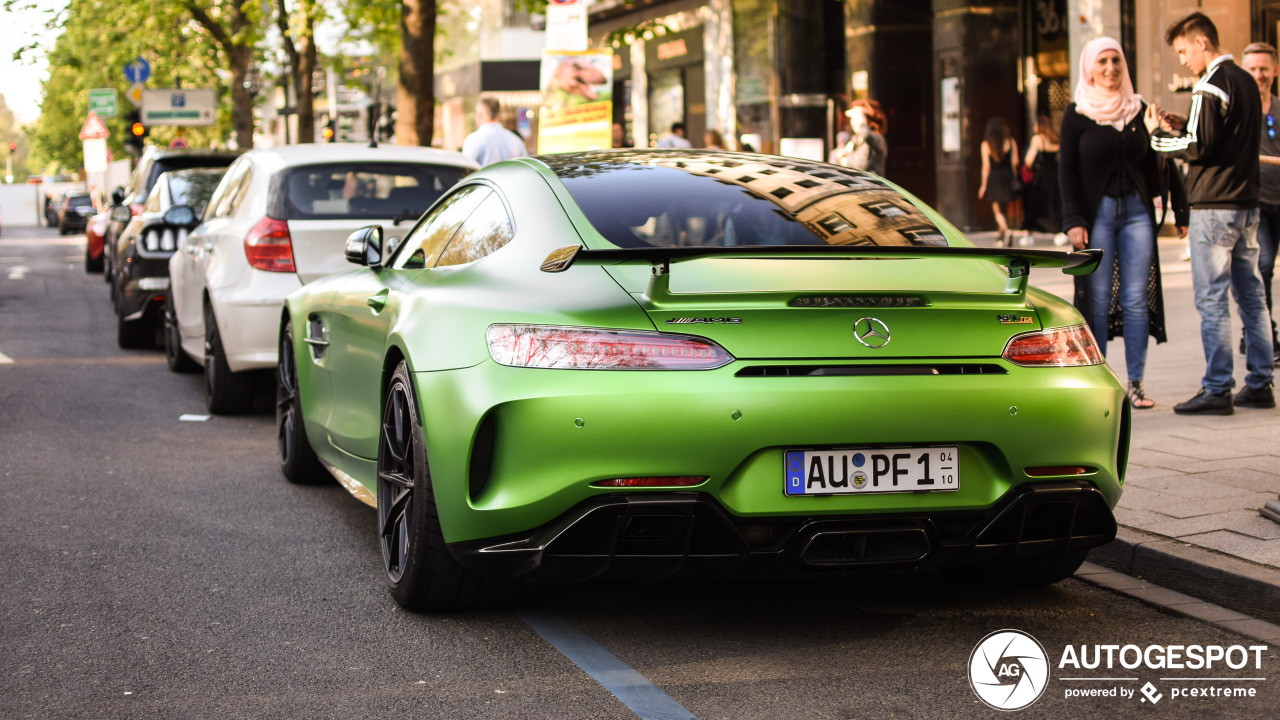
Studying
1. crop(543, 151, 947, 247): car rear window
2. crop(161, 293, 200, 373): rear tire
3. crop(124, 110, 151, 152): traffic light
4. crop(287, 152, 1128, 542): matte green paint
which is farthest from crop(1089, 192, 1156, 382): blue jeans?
crop(124, 110, 151, 152): traffic light

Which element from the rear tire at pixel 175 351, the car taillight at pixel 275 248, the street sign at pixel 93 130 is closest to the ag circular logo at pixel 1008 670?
the car taillight at pixel 275 248

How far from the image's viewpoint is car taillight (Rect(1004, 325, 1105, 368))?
4074 mm

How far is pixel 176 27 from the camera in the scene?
34.5 metres

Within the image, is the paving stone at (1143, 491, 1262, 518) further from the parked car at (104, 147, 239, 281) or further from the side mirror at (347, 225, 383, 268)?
the parked car at (104, 147, 239, 281)

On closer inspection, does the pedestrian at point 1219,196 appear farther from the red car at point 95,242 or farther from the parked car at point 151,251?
the red car at point 95,242

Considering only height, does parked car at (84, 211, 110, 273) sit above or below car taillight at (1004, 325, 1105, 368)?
above

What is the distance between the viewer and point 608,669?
402 centimetres

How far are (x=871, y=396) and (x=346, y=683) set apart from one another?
1.53 meters

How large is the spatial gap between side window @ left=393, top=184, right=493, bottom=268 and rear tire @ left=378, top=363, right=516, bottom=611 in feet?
1.92

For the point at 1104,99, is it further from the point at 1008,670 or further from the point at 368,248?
the point at 1008,670

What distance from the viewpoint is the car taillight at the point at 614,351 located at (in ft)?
12.7

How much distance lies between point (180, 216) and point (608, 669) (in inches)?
272

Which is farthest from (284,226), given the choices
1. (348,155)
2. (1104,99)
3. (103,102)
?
(103,102)

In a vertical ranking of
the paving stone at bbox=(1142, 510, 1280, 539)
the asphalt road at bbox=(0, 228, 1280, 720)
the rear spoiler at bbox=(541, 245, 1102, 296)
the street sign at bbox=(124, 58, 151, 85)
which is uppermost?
the street sign at bbox=(124, 58, 151, 85)
